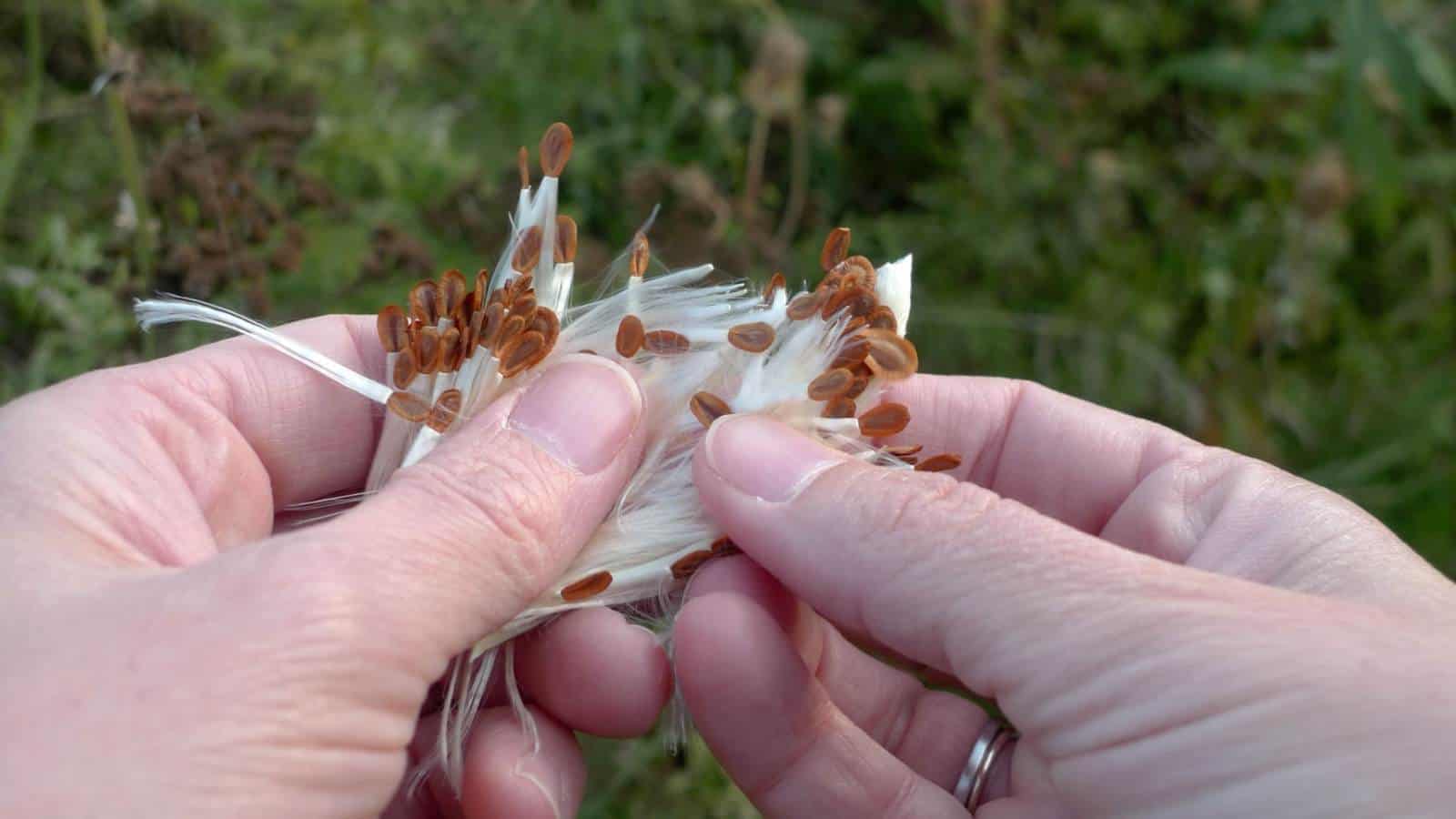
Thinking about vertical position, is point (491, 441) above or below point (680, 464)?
above

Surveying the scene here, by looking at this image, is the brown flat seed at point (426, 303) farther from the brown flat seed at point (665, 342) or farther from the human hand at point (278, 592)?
the brown flat seed at point (665, 342)

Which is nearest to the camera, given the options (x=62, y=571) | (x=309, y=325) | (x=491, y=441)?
(x=62, y=571)

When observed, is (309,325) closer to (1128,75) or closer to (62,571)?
(62,571)

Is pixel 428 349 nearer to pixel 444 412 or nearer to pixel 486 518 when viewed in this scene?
pixel 444 412

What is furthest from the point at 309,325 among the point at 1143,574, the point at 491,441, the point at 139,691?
the point at 1143,574

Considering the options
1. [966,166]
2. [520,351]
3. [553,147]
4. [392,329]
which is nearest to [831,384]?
[520,351]

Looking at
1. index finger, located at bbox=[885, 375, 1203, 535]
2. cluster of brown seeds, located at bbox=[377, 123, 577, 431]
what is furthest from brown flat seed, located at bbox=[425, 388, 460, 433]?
index finger, located at bbox=[885, 375, 1203, 535]

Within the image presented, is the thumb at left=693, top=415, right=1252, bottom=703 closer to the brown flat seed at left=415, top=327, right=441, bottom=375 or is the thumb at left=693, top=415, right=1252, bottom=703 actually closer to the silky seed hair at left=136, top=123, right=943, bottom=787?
the silky seed hair at left=136, top=123, right=943, bottom=787
